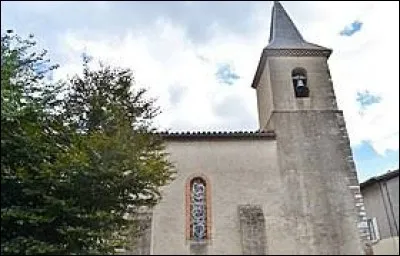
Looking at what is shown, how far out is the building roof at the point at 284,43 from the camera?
20.7m

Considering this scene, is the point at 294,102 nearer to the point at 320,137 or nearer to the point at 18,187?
the point at 320,137

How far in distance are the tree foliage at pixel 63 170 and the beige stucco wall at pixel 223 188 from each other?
3.74 feet

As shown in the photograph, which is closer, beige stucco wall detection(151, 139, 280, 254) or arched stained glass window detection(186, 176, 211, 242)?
beige stucco wall detection(151, 139, 280, 254)

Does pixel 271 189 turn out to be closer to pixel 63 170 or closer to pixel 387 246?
pixel 387 246

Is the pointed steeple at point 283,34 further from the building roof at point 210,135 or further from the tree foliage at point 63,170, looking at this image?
the tree foliage at point 63,170

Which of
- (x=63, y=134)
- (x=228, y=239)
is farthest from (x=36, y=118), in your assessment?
(x=228, y=239)

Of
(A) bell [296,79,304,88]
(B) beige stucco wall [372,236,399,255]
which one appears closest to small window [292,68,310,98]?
(A) bell [296,79,304,88]

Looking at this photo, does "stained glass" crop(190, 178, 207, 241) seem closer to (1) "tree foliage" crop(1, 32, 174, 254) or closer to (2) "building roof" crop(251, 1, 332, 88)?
(1) "tree foliage" crop(1, 32, 174, 254)

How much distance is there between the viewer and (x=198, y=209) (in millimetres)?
16984

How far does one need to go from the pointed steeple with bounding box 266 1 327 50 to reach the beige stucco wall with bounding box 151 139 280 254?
5.67 metres

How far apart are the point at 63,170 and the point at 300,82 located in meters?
11.5

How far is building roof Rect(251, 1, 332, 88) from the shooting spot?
20688 mm

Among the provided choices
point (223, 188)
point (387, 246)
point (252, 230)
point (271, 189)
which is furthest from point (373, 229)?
point (223, 188)

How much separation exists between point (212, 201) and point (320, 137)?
5515 millimetres
